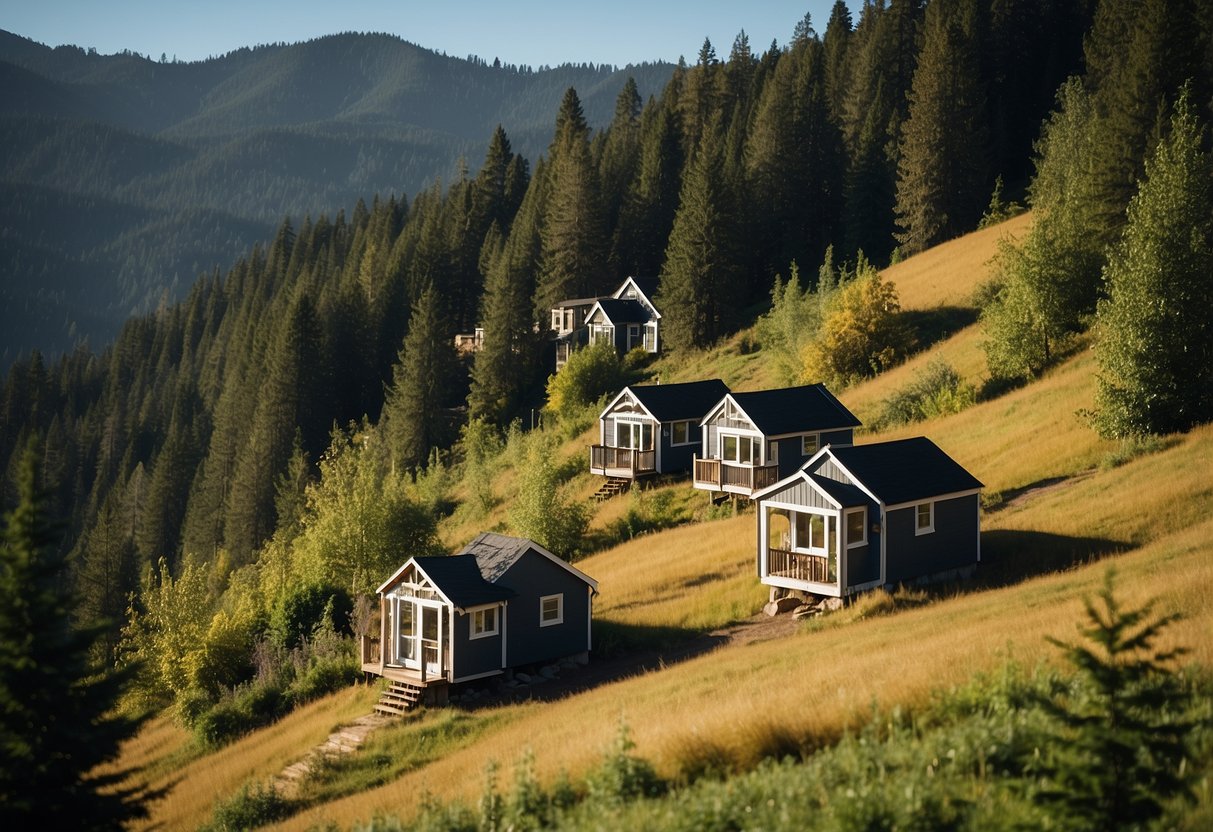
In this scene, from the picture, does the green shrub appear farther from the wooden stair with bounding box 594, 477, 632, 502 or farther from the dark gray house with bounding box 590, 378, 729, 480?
the dark gray house with bounding box 590, 378, 729, 480

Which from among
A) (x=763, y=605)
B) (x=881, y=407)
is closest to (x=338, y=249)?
(x=881, y=407)

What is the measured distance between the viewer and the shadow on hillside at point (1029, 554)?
31156mm

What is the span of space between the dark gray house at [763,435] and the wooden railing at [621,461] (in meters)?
5.00

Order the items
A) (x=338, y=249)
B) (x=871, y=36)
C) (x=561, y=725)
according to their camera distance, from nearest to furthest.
Answer: (x=561, y=725) < (x=871, y=36) < (x=338, y=249)

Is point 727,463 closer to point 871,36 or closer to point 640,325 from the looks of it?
point 640,325

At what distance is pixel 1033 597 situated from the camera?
25875mm

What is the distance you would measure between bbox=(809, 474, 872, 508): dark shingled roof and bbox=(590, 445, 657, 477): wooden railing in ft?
72.9

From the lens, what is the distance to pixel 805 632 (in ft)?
98.6

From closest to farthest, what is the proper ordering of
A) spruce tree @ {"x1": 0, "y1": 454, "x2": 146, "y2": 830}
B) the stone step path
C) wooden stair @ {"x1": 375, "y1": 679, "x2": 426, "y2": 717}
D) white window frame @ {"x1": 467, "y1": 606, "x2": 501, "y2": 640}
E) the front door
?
spruce tree @ {"x1": 0, "y1": 454, "x2": 146, "y2": 830} → the stone step path → wooden stair @ {"x1": 375, "y1": 679, "x2": 426, "y2": 717} → the front door → white window frame @ {"x1": 467, "y1": 606, "x2": 501, "y2": 640}

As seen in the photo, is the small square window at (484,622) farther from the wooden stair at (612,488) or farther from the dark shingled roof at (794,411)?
the wooden stair at (612,488)

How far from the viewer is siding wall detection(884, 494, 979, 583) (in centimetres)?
3278

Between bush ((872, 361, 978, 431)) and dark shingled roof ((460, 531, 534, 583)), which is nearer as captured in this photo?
dark shingled roof ((460, 531, 534, 583))

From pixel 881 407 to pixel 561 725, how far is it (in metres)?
34.7

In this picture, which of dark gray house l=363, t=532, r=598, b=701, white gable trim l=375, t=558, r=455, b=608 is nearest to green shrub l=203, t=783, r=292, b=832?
dark gray house l=363, t=532, r=598, b=701
